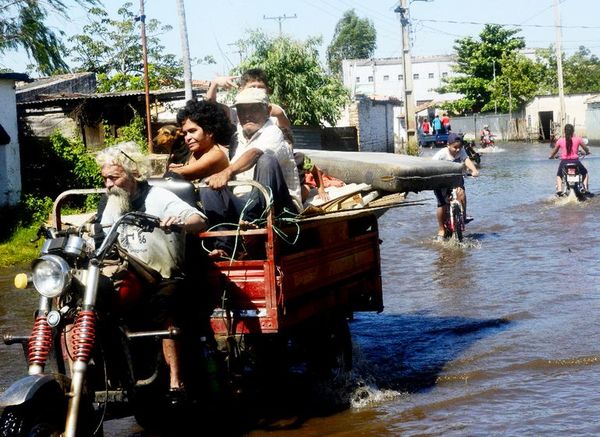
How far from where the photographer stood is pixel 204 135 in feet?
20.6

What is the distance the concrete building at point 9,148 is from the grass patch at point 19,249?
1782mm

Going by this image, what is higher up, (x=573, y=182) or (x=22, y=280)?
(x=22, y=280)

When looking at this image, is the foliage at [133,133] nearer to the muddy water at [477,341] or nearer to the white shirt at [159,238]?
the muddy water at [477,341]

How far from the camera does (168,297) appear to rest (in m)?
5.33

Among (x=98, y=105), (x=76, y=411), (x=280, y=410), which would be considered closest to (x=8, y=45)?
Result: (x=98, y=105)

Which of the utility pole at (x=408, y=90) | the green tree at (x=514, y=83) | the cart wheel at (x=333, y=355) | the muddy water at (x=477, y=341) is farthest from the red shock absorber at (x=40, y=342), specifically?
the green tree at (x=514, y=83)

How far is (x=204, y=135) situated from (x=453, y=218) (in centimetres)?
873

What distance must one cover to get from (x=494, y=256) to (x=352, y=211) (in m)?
7.47

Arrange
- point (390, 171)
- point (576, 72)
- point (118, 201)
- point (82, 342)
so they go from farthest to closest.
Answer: point (576, 72) → point (390, 171) → point (118, 201) → point (82, 342)

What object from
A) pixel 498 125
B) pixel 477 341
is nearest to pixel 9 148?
pixel 477 341

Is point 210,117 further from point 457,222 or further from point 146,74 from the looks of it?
point 146,74

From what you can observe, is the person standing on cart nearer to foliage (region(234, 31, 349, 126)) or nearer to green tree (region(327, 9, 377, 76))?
foliage (region(234, 31, 349, 126))

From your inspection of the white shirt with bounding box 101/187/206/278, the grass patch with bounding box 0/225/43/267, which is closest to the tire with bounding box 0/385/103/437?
the white shirt with bounding box 101/187/206/278

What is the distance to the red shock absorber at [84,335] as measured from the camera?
14.8ft
